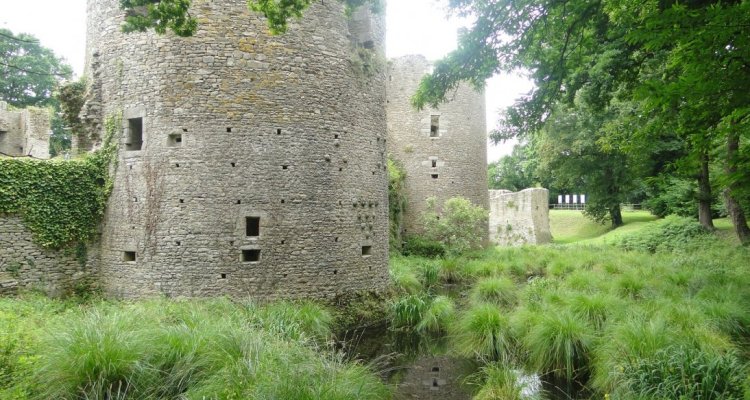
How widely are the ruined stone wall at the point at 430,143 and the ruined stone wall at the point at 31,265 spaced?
1331 centimetres

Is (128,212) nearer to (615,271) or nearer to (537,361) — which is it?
(537,361)

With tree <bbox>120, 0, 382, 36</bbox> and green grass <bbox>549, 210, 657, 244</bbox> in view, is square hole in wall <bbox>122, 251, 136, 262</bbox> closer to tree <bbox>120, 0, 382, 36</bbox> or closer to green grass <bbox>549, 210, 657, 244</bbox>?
tree <bbox>120, 0, 382, 36</bbox>

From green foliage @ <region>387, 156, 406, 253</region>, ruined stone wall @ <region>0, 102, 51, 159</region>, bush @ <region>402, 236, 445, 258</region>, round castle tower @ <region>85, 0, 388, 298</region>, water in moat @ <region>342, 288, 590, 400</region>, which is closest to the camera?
water in moat @ <region>342, 288, 590, 400</region>

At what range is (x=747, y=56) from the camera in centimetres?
436

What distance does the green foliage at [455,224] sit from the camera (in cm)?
1891

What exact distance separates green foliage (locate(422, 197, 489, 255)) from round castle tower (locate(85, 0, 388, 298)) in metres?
9.25

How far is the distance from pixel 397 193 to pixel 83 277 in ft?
37.4

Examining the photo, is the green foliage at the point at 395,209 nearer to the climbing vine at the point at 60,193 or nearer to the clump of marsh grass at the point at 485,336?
the clump of marsh grass at the point at 485,336

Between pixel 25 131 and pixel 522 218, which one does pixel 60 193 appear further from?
pixel 522 218

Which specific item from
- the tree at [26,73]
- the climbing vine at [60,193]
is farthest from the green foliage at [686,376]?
the tree at [26,73]

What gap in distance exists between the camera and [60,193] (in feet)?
31.3

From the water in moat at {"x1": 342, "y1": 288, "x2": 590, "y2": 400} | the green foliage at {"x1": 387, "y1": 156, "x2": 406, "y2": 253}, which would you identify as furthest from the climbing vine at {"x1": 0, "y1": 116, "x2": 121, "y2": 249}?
the green foliage at {"x1": 387, "y1": 156, "x2": 406, "y2": 253}

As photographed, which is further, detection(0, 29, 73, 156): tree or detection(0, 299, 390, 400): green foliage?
detection(0, 29, 73, 156): tree

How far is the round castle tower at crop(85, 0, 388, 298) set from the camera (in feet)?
30.2
